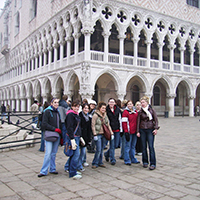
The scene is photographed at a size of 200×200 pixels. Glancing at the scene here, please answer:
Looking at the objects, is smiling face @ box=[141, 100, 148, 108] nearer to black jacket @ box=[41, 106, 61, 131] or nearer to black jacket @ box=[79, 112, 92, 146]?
black jacket @ box=[79, 112, 92, 146]

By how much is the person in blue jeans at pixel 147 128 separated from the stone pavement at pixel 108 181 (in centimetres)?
32

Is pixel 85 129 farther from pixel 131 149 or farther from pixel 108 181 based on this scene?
pixel 131 149

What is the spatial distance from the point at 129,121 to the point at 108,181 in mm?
1692

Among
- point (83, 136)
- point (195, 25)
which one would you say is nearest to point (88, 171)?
point (83, 136)

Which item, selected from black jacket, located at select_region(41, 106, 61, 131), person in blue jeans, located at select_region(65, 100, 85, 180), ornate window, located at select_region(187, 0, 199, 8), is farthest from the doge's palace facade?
person in blue jeans, located at select_region(65, 100, 85, 180)

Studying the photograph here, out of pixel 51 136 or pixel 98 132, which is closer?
pixel 51 136

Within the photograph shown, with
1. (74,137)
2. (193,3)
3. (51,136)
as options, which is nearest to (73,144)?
(74,137)

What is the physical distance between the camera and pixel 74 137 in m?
4.56

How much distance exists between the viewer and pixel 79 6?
17141mm

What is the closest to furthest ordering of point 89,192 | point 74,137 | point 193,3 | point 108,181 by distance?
1. point 89,192
2. point 108,181
3. point 74,137
4. point 193,3

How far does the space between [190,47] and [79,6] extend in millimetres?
12148

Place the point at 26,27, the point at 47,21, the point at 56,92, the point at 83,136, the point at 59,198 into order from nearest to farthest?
the point at 59,198, the point at 83,136, the point at 56,92, the point at 47,21, the point at 26,27

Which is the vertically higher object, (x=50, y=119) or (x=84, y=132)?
(x=50, y=119)

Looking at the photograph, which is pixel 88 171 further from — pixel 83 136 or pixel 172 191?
pixel 172 191
